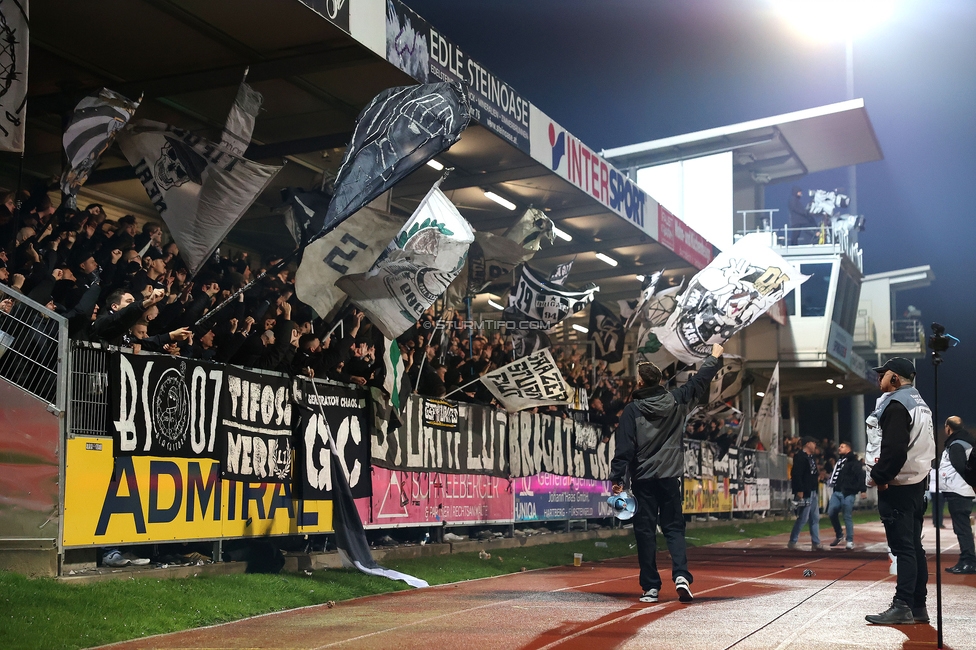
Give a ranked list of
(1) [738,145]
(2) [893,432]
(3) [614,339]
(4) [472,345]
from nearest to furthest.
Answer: (2) [893,432], (4) [472,345], (3) [614,339], (1) [738,145]

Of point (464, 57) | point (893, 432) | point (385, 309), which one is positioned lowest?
point (893, 432)

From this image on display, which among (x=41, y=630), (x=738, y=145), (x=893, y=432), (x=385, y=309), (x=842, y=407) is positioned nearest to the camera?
(x=41, y=630)

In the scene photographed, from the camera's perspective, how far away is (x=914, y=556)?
8578mm

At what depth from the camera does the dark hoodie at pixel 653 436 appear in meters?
10.6

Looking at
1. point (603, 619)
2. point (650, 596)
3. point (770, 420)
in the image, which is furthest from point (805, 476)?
point (603, 619)

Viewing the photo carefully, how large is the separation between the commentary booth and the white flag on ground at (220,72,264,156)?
1.07 meters

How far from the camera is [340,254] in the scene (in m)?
12.8

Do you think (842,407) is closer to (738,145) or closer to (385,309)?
(738,145)

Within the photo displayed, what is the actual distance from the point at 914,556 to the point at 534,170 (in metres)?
11.8

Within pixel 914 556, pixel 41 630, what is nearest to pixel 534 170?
pixel 914 556

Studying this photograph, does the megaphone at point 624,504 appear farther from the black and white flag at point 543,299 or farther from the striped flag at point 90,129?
the black and white flag at point 543,299

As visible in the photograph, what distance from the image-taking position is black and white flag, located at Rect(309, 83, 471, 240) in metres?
12.1

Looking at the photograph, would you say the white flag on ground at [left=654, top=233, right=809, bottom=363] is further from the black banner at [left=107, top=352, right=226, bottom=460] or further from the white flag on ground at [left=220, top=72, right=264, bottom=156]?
the black banner at [left=107, top=352, right=226, bottom=460]

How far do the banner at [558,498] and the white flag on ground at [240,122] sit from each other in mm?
7416
